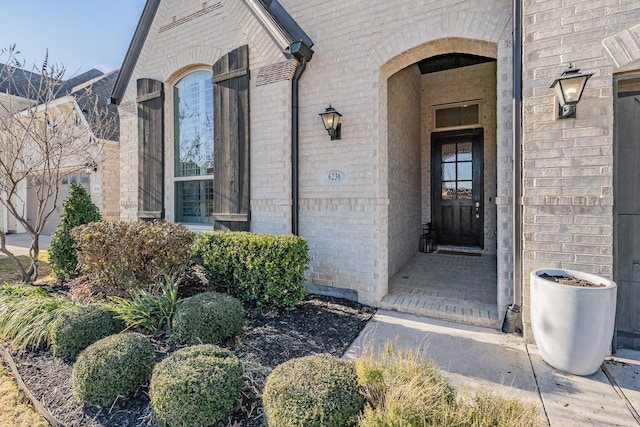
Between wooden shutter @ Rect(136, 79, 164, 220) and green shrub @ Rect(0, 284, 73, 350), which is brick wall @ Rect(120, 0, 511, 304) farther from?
green shrub @ Rect(0, 284, 73, 350)

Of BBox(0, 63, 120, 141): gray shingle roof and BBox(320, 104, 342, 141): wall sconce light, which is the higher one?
BBox(0, 63, 120, 141): gray shingle roof

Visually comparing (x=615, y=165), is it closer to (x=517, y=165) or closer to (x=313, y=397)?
(x=517, y=165)

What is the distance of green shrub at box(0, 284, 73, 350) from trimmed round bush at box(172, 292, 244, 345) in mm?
1475

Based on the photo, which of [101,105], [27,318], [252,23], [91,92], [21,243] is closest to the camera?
[27,318]

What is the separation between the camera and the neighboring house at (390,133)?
3.09 metres

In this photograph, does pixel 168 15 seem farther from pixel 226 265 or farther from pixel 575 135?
pixel 575 135

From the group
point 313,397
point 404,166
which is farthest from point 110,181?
point 313,397

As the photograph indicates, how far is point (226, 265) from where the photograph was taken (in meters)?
4.35

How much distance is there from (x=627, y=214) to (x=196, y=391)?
171 inches

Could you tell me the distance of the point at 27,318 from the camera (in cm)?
350

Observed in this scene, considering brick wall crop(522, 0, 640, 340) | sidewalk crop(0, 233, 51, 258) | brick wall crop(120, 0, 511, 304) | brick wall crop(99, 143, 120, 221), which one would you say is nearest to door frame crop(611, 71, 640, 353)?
brick wall crop(522, 0, 640, 340)

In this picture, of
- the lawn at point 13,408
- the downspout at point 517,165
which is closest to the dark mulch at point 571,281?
the downspout at point 517,165

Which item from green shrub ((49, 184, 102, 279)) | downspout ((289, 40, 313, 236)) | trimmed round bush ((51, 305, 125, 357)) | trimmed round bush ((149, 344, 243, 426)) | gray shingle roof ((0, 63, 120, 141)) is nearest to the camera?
trimmed round bush ((149, 344, 243, 426))

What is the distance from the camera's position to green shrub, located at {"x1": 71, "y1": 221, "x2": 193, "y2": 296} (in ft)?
13.4
